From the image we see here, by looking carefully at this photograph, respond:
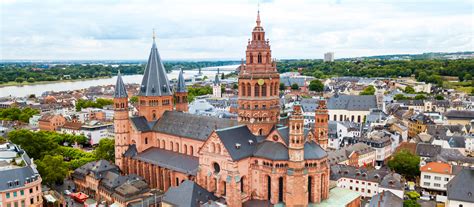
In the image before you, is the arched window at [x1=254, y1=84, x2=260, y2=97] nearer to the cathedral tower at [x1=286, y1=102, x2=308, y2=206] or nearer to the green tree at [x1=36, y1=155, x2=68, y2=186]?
the cathedral tower at [x1=286, y1=102, x2=308, y2=206]

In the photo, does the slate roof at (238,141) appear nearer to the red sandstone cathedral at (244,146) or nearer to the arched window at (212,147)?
the red sandstone cathedral at (244,146)

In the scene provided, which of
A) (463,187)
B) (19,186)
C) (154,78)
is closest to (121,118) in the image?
(154,78)

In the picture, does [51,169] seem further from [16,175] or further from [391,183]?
[391,183]

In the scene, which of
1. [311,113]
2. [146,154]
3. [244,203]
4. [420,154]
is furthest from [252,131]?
[311,113]

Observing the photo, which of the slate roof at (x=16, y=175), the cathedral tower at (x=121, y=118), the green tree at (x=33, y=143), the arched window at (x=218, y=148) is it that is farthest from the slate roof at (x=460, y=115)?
the slate roof at (x=16, y=175)

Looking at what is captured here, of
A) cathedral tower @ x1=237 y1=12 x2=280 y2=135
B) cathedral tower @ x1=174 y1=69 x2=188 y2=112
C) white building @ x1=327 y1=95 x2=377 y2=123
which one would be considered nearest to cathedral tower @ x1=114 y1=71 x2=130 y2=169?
cathedral tower @ x1=174 y1=69 x2=188 y2=112
